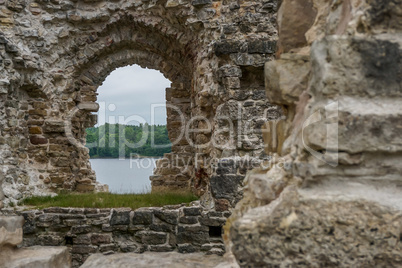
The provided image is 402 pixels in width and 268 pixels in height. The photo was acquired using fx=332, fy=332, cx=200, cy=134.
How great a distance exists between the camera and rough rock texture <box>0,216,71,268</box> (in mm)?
2668

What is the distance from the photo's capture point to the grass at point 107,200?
4676 millimetres

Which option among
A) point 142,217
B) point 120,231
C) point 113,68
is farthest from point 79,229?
point 113,68

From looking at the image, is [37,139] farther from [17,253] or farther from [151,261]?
[151,261]

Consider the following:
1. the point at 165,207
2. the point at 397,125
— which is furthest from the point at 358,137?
the point at 165,207

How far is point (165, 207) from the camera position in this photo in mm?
4672

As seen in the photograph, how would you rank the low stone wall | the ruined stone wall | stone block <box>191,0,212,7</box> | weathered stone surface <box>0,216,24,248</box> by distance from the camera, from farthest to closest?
1. stone block <box>191,0,212,7</box>
2. the ruined stone wall
3. the low stone wall
4. weathered stone surface <box>0,216,24,248</box>

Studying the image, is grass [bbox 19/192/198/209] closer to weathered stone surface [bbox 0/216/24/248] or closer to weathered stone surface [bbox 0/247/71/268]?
weathered stone surface [bbox 0/247/71/268]

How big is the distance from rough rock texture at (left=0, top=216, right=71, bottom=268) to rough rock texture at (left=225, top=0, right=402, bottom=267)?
2477mm

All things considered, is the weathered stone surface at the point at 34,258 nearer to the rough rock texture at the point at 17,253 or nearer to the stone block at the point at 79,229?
the rough rock texture at the point at 17,253

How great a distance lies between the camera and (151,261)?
354cm

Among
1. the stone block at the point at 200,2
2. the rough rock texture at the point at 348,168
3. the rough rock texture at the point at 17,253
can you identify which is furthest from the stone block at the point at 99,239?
the rough rock texture at the point at 348,168

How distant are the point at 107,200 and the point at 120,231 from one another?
1.94ft

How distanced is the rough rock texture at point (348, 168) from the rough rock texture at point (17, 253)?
2.48m

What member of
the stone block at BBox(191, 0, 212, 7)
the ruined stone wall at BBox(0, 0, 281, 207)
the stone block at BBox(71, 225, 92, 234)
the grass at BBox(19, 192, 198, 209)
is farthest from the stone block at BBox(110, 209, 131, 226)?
the stone block at BBox(191, 0, 212, 7)
